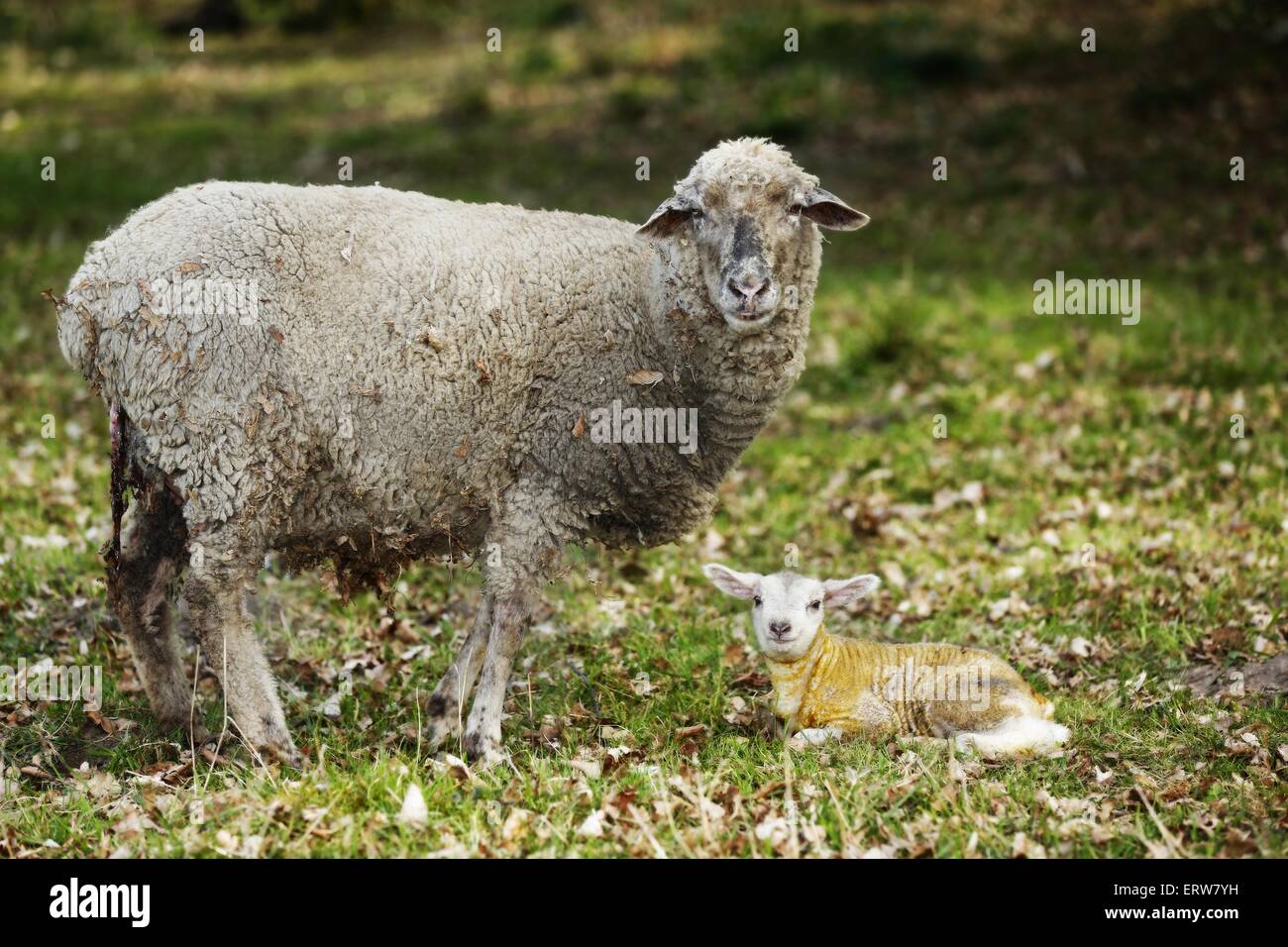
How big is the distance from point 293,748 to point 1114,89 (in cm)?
1459

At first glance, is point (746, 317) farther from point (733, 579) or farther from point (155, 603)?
point (155, 603)

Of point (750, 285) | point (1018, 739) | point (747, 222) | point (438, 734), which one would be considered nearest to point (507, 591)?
point (438, 734)

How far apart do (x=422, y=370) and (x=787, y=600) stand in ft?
6.28

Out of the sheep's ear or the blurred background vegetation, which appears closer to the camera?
the sheep's ear

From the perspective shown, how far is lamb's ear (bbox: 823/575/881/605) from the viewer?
606 cm

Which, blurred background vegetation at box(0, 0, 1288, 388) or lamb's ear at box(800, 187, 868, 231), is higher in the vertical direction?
blurred background vegetation at box(0, 0, 1288, 388)

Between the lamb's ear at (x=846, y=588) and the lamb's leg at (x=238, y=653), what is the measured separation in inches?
98.3

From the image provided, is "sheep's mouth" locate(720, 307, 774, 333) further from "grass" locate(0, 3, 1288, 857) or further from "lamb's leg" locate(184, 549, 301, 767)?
"lamb's leg" locate(184, 549, 301, 767)

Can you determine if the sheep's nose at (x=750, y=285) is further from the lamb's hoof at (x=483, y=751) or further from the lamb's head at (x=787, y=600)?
the lamb's hoof at (x=483, y=751)

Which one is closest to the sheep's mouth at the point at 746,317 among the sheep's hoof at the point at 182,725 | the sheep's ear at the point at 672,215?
the sheep's ear at the point at 672,215

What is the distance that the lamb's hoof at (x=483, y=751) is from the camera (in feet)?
18.1

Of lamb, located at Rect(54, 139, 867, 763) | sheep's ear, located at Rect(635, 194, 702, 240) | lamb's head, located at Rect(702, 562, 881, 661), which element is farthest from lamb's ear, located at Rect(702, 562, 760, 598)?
sheep's ear, located at Rect(635, 194, 702, 240)

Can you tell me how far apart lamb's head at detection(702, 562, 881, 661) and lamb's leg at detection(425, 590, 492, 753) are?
109 cm

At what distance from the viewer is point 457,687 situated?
19.7 feet
